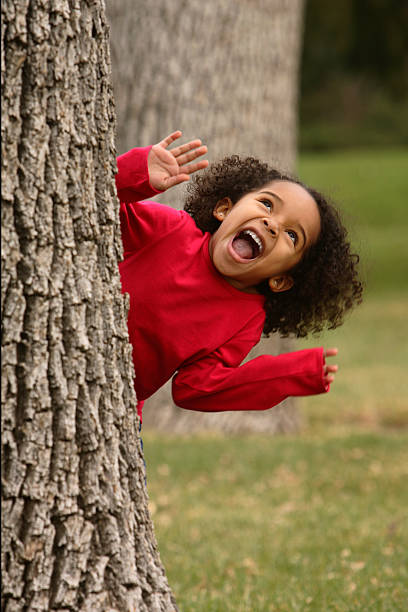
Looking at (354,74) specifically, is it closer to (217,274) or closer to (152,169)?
(217,274)

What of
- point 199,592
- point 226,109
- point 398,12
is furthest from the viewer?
point 398,12

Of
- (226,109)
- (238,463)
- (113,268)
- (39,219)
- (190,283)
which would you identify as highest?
(39,219)

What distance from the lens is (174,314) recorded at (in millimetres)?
2949

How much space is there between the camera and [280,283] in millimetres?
3086

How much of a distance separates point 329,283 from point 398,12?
19351 mm

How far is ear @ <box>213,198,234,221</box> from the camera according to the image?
309 centimetres

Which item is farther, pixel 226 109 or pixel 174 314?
pixel 226 109

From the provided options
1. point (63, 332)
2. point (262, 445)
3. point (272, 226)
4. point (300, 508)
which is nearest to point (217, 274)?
point (272, 226)

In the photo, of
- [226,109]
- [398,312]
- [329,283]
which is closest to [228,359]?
[329,283]

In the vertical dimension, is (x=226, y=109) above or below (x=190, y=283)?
below

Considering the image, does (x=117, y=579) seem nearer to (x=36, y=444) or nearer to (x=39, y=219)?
(x=36, y=444)

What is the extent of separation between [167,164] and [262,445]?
5.00 m

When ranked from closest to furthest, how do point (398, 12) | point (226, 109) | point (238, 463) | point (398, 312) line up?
point (238, 463) < point (226, 109) < point (398, 312) < point (398, 12)

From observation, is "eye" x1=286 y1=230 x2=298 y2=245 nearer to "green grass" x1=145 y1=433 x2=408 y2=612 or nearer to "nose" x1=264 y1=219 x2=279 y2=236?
"nose" x1=264 y1=219 x2=279 y2=236
